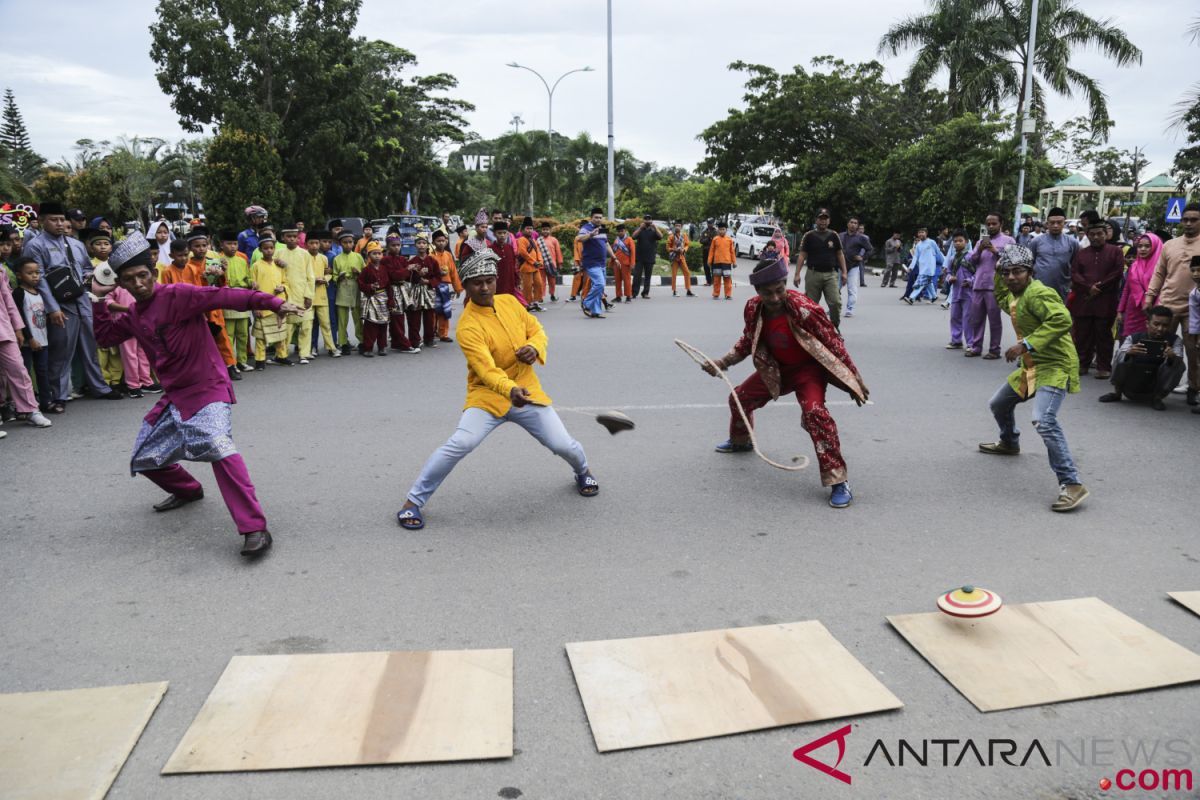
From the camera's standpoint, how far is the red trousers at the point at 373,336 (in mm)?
12023

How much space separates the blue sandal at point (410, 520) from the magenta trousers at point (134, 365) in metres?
5.42

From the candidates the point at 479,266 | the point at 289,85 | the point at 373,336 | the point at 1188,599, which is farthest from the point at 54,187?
the point at 1188,599

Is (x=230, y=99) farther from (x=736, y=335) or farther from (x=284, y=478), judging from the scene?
(x=284, y=478)

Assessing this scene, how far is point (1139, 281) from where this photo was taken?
9.20 meters

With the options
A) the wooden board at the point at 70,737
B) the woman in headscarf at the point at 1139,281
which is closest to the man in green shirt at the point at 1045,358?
the woman in headscarf at the point at 1139,281

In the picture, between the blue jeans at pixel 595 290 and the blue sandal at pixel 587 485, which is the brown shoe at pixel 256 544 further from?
the blue jeans at pixel 595 290

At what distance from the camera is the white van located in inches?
1379

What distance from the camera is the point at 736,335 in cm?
1346

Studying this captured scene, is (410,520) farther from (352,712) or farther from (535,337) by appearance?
(352,712)

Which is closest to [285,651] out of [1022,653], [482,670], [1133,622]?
[482,670]

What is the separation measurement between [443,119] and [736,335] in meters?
42.9

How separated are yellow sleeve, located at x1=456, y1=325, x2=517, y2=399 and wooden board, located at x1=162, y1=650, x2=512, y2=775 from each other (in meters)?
1.87

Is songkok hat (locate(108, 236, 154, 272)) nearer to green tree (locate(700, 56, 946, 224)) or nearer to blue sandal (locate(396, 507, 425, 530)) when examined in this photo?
blue sandal (locate(396, 507, 425, 530))

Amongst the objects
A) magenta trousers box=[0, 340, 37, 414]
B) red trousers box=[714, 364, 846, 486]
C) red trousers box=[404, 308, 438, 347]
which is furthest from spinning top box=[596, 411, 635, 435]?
red trousers box=[404, 308, 438, 347]
